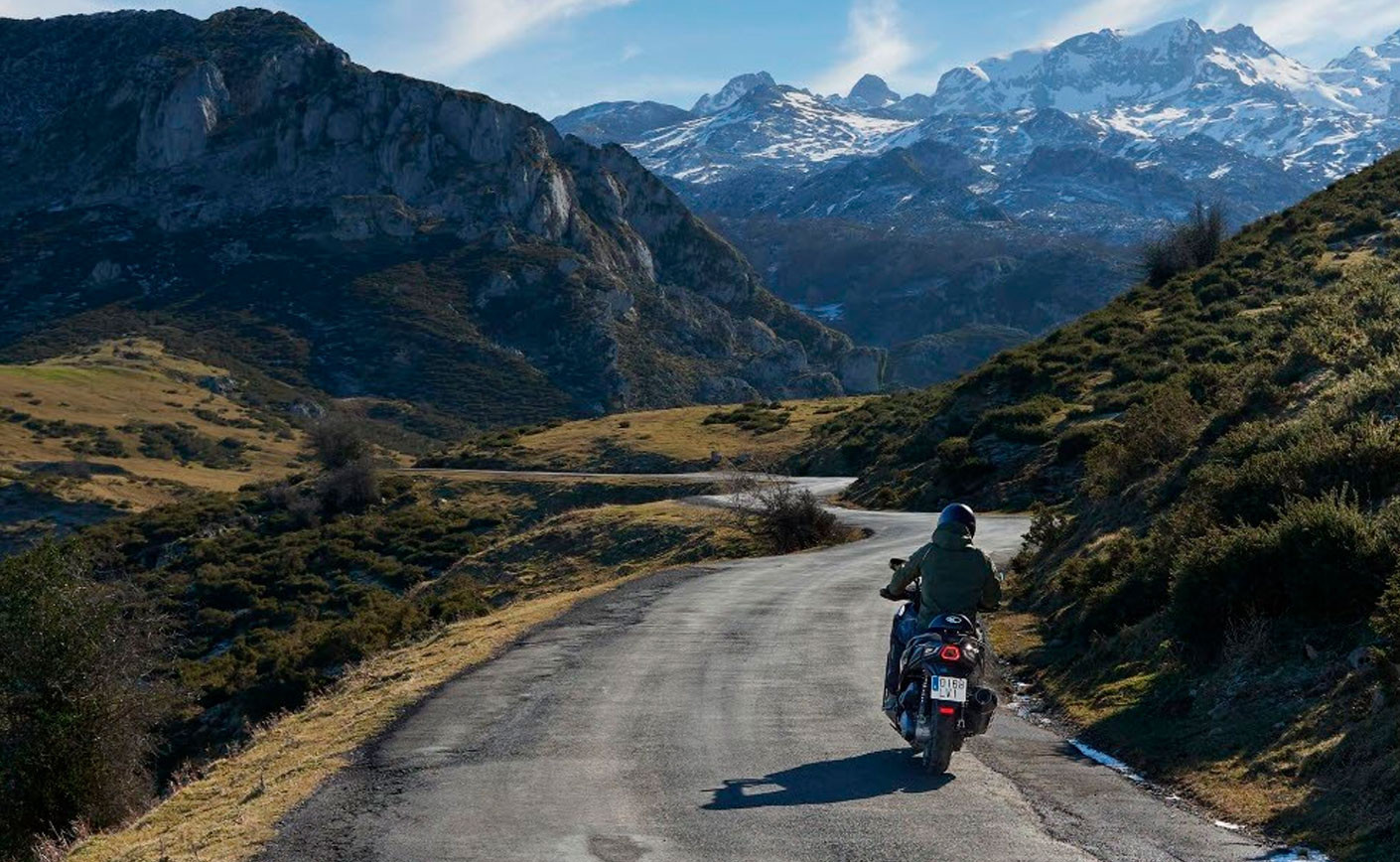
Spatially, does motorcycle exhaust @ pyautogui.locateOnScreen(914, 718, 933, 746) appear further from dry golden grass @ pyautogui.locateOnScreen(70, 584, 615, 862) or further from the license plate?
dry golden grass @ pyautogui.locateOnScreen(70, 584, 615, 862)

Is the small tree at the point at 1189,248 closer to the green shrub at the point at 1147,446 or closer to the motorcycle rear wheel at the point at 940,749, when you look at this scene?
the green shrub at the point at 1147,446

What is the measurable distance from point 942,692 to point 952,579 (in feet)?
3.99

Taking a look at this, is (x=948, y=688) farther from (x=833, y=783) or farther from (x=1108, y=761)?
(x=1108, y=761)

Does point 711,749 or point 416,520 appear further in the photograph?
point 416,520

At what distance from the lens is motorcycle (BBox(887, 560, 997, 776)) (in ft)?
31.9

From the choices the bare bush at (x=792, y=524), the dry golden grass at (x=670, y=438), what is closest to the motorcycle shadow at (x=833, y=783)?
the bare bush at (x=792, y=524)

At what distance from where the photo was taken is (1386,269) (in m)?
33.5

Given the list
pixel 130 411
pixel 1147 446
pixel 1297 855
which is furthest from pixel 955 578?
pixel 130 411

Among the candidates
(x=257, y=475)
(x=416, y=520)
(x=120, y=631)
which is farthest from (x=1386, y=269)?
(x=257, y=475)

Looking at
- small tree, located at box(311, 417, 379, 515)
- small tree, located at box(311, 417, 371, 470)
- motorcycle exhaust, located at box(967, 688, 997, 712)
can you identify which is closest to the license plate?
motorcycle exhaust, located at box(967, 688, 997, 712)

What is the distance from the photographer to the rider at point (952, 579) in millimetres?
10617

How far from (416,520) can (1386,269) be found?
43232mm

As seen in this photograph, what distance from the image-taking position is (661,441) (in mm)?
78500

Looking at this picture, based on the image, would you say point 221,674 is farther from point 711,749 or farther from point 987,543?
point 711,749
